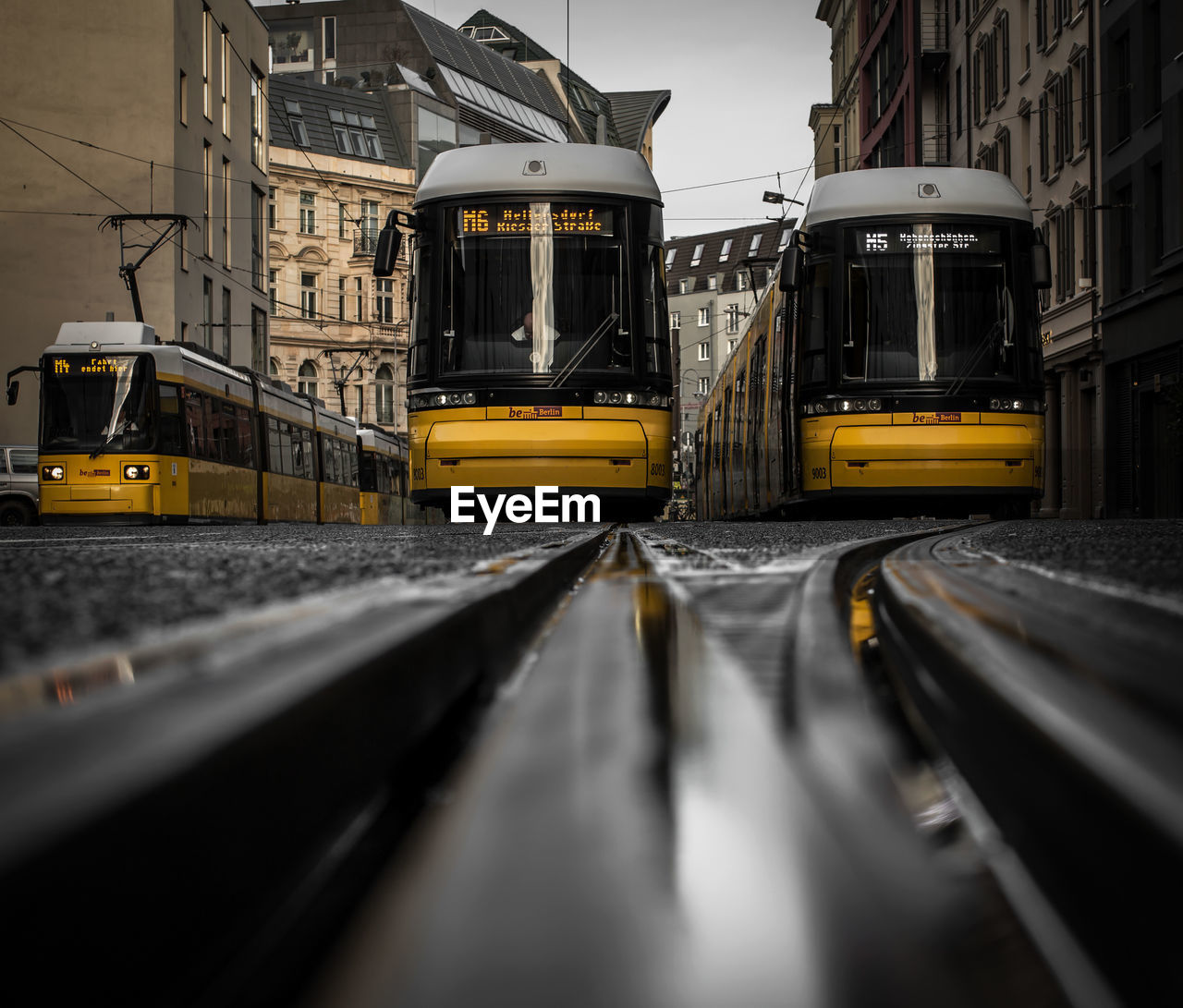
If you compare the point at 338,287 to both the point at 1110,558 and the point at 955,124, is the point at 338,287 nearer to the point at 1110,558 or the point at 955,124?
the point at 955,124

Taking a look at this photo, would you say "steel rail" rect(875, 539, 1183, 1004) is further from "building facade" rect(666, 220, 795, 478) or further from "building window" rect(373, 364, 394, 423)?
"building facade" rect(666, 220, 795, 478)

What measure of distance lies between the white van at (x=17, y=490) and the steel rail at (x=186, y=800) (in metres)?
26.9

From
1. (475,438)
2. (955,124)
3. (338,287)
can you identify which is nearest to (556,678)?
(475,438)

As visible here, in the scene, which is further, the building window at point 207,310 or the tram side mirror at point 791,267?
the building window at point 207,310

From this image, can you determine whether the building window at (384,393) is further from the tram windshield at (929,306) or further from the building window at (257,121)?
the tram windshield at (929,306)

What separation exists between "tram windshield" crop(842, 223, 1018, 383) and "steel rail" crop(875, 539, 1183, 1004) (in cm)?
1147

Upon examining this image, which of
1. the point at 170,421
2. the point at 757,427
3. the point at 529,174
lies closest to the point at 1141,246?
the point at 757,427

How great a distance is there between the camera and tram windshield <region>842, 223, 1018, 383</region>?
482 inches

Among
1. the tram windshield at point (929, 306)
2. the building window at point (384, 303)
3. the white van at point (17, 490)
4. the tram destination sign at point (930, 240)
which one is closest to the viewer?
the tram windshield at point (929, 306)

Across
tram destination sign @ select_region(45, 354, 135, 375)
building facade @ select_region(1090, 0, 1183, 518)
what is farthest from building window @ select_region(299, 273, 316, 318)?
tram destination sign @ select_region(45, 354, 135, 375)

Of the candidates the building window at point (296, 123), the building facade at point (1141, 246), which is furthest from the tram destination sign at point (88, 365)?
the building window at point (296, 123)

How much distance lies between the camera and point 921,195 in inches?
493

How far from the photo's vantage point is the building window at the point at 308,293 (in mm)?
68000

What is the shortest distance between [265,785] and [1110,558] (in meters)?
1.61
